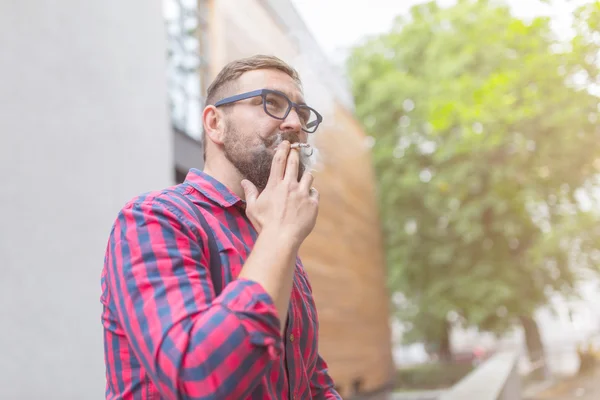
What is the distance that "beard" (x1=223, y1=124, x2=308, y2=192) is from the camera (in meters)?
0.92

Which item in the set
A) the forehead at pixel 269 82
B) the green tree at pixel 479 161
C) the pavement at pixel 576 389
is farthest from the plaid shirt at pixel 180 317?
the pavement at pixel 576 389

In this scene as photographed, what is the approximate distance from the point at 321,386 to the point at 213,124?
505 mm

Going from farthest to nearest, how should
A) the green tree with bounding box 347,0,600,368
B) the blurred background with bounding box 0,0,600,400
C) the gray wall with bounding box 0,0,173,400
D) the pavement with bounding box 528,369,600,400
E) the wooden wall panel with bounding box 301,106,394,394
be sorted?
the wooden wall panel with bounding box 301,106,394,394, the green tree with bounding box 347,0,600,368, the pavement with bounding box 528,369,600,400, the blurred background with bounding box 0,0,600,400, the gray wall with bounding box 0,0,173,400

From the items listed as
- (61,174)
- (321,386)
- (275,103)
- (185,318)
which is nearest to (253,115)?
(275,103)

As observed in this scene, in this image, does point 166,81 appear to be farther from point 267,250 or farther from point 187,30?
point 267,250

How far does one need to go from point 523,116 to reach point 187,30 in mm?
3161

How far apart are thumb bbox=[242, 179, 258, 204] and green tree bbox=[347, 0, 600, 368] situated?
9.37ft

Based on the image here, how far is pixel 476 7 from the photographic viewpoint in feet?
30.7

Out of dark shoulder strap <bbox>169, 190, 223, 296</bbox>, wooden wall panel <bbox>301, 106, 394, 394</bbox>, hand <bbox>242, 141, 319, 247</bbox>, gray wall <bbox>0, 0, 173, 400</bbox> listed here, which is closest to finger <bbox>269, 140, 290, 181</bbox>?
hand <bbox>242, 141, 319, 247</bbox>

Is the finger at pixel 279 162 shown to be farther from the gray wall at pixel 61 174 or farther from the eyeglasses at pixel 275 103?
the gray wall at pixel 61 174

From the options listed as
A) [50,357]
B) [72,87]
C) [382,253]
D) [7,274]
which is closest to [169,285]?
[7,274]

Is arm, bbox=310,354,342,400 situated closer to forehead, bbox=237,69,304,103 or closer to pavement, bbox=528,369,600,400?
forehead, bbox=237,69,304,103

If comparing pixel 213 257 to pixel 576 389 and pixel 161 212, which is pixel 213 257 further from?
pixel 576 389

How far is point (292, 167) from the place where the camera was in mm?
828
